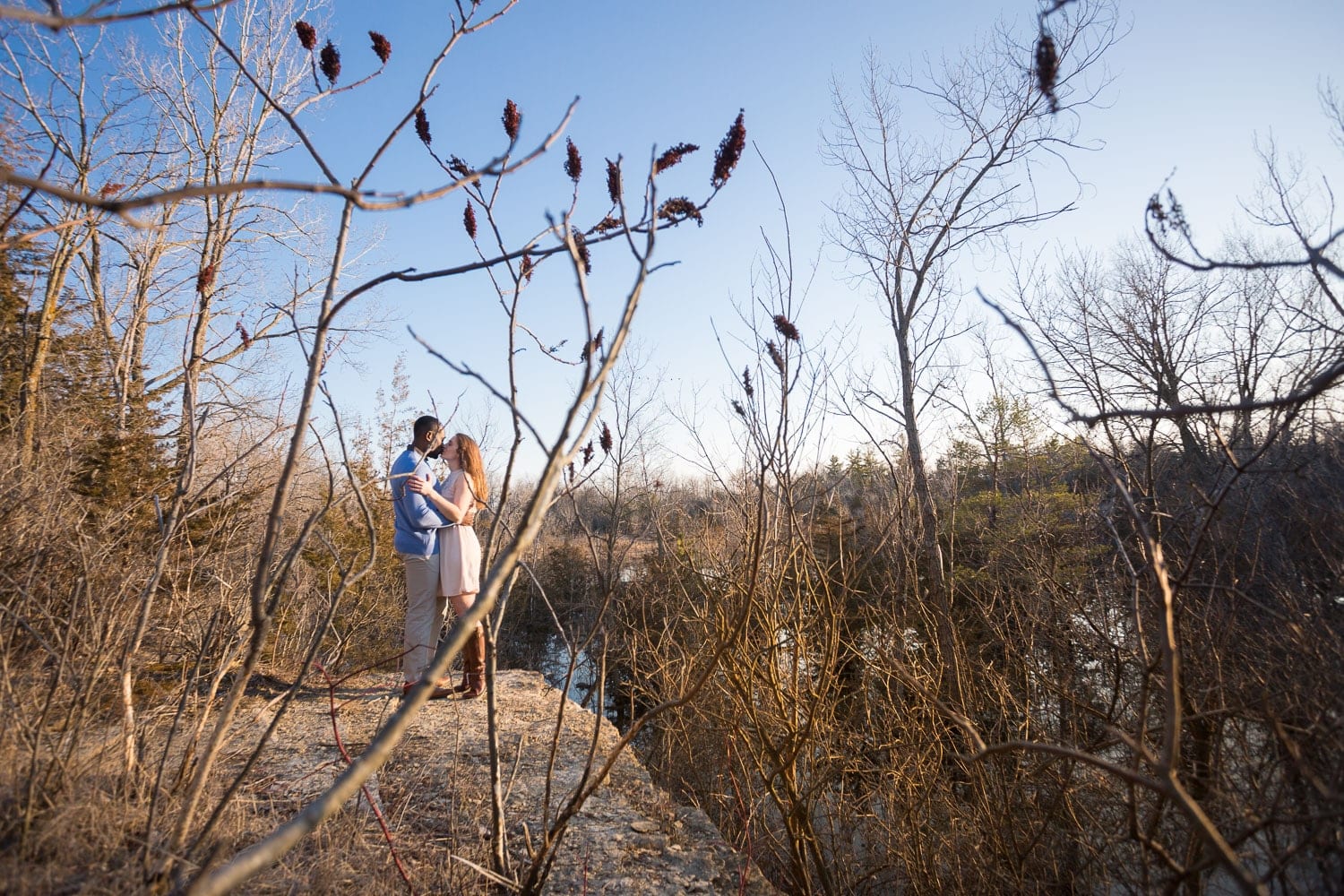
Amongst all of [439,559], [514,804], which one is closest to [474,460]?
[439,559]

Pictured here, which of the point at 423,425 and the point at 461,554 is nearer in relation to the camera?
the point at 423,425

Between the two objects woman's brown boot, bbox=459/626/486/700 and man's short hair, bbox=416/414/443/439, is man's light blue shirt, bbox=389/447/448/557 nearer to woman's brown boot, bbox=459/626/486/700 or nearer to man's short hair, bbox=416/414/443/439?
man's short hair, bbox=416/414/443/439

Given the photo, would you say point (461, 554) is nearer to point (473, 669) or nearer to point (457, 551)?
point (457, 551)

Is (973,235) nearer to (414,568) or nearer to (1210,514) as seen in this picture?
(1210,514)

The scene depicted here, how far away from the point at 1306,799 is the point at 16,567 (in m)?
5.30

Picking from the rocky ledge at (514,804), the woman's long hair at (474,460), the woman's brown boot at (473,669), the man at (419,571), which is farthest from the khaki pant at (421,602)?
the woman's long hair at (474,460)

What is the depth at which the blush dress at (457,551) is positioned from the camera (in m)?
4.07

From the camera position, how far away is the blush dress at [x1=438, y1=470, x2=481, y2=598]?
407 cm

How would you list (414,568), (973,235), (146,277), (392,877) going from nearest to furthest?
(392,877), (414,568), (973,235), (146,277)

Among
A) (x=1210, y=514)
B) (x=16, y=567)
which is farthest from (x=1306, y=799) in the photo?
(x=16, y=567)

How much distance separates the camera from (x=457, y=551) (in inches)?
162

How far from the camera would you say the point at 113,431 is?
5438 mm

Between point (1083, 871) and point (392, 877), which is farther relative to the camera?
point (1083, 871)

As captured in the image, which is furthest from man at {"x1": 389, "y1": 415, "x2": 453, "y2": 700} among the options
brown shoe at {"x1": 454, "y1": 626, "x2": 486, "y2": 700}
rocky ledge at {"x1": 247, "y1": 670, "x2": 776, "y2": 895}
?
rocky ledge at {"x1": 247, "y1": 670, "x2": 776, "y2": 895}
